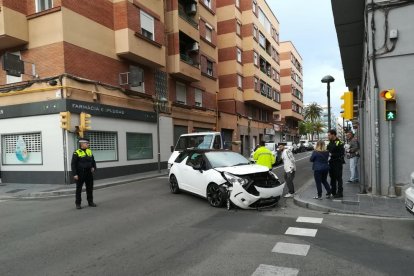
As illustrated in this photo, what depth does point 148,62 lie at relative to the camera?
66.6 ft

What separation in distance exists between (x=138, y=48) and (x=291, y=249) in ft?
52.3

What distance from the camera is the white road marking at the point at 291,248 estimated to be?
5.18 metres

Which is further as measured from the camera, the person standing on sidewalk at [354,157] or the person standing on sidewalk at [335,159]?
the person standing on sidewalk at [354,157]

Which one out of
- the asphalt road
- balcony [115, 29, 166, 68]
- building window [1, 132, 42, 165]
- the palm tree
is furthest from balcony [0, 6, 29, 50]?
the palm tree

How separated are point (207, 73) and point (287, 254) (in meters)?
25.3

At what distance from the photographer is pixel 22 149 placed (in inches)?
650

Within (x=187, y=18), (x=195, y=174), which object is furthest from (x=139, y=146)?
(x=195, y=174)

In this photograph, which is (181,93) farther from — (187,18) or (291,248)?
(291,248)

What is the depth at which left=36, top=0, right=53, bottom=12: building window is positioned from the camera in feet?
53.7

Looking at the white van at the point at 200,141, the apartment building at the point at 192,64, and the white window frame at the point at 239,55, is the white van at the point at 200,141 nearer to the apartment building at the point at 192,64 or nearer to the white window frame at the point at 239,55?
the apartment building at the point at 192,64

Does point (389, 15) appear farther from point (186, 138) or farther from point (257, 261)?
point (186, 138)

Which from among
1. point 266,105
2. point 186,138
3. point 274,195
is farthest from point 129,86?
point 266,105

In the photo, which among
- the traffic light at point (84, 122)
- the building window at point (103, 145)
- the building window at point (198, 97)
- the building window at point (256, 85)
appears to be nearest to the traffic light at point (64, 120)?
the traffic light at point (84, 122)

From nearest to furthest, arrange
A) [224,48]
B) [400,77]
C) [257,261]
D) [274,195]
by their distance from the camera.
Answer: [257,261]
[274,195]
[400,77]
[224,48]
